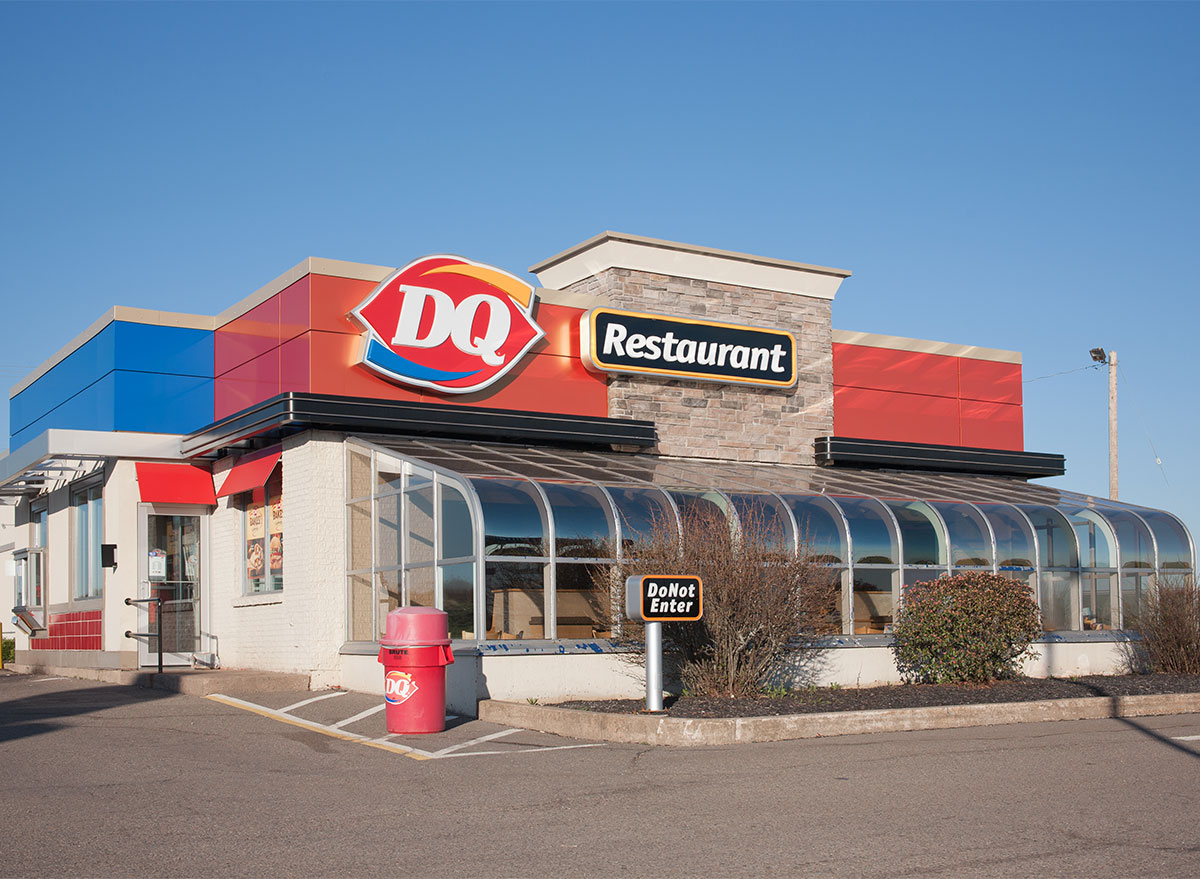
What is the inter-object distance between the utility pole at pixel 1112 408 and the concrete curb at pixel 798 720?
17198 mm

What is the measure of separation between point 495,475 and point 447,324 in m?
4.19

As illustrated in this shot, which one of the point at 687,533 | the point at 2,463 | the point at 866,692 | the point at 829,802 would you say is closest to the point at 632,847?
the point at 829,802

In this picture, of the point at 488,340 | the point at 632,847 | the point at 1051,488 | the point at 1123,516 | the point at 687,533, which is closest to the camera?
the point at 632,847

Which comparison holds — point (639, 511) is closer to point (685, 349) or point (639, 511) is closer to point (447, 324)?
point (447, 324)

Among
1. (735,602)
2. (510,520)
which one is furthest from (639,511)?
(735,602)

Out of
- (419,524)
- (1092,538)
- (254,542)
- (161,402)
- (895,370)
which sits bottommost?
(1092,538)

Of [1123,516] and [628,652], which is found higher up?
[1123,516]

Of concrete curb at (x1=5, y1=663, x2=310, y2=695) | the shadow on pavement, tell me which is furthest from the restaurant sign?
the shadow on pavement

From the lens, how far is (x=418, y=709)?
42.8ft

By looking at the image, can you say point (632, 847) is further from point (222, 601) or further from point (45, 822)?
point (222, 601)

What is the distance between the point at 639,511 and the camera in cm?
1659

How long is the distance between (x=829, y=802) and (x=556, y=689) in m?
6.78

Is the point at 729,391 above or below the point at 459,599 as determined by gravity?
above

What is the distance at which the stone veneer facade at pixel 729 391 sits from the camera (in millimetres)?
21703
